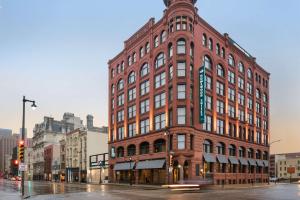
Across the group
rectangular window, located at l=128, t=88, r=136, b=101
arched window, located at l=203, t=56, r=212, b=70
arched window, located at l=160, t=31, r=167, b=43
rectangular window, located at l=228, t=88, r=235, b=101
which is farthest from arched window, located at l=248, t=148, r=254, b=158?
arched window, located at l=160, t=31, r=167, b=43

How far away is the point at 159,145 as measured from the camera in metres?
68.8

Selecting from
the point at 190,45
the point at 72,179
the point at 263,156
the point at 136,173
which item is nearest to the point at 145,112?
the point at 136,173

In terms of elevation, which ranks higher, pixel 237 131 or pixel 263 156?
pixel 237 131

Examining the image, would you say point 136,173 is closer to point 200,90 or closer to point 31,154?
point 200,90

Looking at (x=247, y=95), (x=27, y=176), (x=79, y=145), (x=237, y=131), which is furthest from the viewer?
(x=27, y=176)

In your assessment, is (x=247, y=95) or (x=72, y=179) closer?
(x=247, y=95)

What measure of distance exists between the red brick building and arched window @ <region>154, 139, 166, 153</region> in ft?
0.59

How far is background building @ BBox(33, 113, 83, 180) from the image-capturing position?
145750 mm

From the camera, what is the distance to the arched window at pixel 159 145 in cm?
6730

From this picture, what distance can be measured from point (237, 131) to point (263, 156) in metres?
18.8

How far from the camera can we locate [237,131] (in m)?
79.6

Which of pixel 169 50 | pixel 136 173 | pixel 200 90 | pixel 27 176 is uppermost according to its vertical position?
pixel 169 50

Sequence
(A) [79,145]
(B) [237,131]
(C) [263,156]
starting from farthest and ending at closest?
(A) [79,145]
(C) [263,156]
(B) [237,131]

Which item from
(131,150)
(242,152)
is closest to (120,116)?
(131,150)
